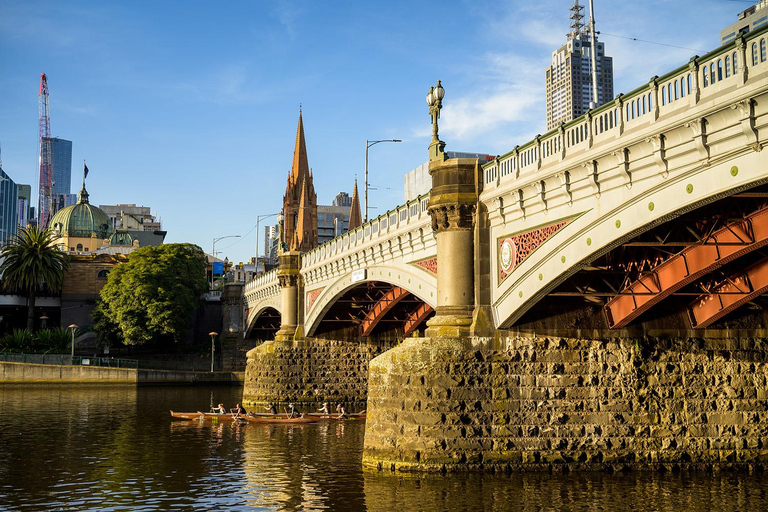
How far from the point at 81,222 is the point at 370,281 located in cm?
12094

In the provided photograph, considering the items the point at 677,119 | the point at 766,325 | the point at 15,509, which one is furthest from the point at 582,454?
the point at 15,509

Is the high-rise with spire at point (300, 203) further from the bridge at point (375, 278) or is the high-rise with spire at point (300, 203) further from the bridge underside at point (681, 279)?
the bridge underside at point (681, 279)

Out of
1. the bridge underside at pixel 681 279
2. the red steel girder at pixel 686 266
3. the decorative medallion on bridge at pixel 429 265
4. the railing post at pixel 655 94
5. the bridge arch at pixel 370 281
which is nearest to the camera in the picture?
the railing post at pixel 655 94

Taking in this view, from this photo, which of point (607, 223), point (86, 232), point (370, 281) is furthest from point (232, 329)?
point (607, 223)

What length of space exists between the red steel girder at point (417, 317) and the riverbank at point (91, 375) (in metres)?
32.8

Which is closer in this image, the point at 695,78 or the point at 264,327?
the point at 695,78

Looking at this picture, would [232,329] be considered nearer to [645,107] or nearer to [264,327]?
[264,327]

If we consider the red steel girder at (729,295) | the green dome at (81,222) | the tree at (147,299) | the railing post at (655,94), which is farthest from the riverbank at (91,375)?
the green dome at (81,222)

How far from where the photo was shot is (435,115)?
2742cm

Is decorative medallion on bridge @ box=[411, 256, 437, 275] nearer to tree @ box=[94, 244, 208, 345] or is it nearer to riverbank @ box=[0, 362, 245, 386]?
riverbank @ box=[0, 362, 245, 386]

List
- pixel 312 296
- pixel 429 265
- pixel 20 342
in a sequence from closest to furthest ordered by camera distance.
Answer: pixel 429 265 < pixel 312 296 < pixel 20 342

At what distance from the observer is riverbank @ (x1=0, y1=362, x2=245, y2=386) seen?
232ft

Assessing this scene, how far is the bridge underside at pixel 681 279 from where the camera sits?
19281 millimetres

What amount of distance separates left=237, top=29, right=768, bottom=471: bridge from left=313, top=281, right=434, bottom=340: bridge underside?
1546cm
